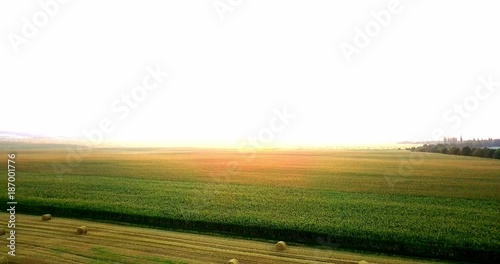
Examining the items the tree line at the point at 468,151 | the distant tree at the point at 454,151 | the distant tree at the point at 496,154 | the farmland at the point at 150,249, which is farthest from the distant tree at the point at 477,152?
the farmland at the point at 150,249

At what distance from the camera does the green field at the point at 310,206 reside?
14.0 metres

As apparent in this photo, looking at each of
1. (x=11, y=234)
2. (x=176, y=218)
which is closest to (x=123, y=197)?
(x=176, y=218)

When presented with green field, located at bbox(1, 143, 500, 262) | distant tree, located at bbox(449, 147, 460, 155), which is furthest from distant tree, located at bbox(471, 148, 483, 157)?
green field, located at bbox(1, 143, 500, 262)

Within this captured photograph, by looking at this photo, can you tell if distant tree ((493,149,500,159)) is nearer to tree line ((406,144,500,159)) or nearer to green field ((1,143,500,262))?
tree line ((406,144,500,159))

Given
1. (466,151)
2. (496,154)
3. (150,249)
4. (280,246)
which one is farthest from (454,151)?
(150,249)

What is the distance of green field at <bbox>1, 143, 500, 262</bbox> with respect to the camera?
45.8 ft

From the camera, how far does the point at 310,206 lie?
1873cm

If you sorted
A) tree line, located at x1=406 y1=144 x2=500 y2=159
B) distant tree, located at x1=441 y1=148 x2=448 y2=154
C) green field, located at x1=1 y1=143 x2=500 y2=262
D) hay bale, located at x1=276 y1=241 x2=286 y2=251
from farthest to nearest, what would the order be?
distant tree, located at x1=441 y1=148 x2=448 y2=154, tree line, located at x1=406 y1=144 x2=500 y2=159, green field, located at x1=1 y1=143 x2=500 y2=262, hay bale, located at x1=276 y1=241 x2=286 y2=251

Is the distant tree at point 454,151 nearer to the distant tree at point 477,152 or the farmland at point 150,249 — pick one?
the distant tree at point 477,152

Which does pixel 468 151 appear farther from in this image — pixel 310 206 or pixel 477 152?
pixel 310 206

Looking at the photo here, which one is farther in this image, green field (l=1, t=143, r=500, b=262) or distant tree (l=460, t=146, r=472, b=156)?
distant tree (l=460, t=146, r=472, b=156)

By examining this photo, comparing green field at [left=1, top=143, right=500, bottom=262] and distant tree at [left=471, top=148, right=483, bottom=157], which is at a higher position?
distant tree at [left=471, top=148, right=483, bottom=157]

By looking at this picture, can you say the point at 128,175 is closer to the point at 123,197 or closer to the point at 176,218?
the point at 123,197

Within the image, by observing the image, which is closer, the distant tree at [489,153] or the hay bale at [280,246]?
the hay bale at [280,246]
